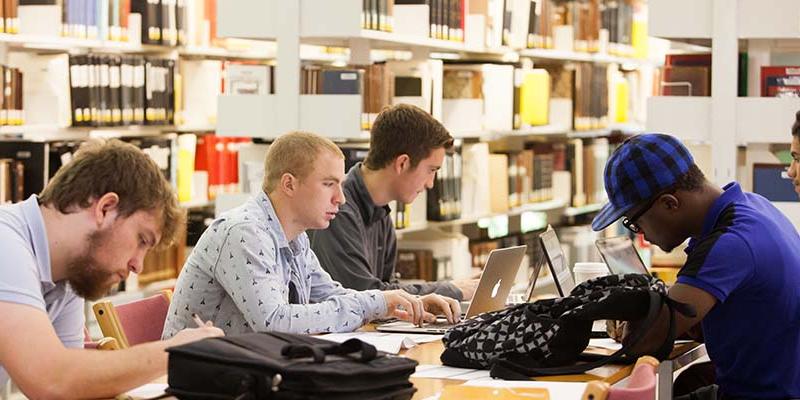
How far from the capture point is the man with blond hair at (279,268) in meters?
3.46

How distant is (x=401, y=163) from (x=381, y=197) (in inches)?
5.4

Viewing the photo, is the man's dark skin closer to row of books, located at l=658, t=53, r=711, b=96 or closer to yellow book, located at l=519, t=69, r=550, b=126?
row of books, located at l=658, t=53, r=711, b=96

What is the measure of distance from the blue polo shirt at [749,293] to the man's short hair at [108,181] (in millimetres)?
1296

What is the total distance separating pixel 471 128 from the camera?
724 cm

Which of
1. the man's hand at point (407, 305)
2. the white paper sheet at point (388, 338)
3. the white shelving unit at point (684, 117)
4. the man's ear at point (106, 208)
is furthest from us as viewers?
the white shelving unit at point (684, 117)

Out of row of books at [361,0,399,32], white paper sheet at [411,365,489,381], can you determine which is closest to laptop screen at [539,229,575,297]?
white paper sheet at [411,365,489,381]

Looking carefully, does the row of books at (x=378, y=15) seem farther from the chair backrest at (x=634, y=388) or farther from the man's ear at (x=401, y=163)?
the chair backrest at (x=634, y=388)

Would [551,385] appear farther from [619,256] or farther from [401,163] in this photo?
[401,163]

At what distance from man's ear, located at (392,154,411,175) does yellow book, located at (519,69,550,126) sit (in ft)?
11.3

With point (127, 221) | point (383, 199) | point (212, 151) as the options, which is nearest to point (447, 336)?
point (127, 221)

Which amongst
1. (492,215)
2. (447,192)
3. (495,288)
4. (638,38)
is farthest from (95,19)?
→ (638,38)

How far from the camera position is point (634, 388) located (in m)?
2.60

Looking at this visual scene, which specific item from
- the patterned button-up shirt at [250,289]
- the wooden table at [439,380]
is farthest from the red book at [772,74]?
the patterned button-up shirt at [250,289]

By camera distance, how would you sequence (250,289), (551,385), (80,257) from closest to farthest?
(80,257), (551,385), (250,289)
